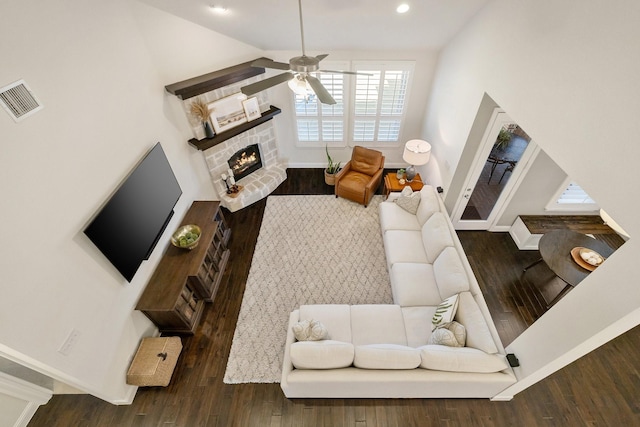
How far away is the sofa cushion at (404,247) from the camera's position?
4195 mm

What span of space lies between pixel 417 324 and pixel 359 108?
4210 millimetres

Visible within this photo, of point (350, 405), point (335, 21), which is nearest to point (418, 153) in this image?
point (335, 21)

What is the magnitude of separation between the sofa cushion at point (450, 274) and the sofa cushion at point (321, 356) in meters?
1.49

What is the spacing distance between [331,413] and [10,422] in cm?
344

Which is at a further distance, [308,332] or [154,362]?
[154,362]

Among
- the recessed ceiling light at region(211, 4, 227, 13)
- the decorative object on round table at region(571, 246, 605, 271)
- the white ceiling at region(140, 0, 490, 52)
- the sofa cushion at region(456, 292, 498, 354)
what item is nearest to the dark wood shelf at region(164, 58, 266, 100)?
the white ceiling at region(140, 0, 490, 52)

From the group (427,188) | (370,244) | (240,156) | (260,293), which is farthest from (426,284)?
(240,156)

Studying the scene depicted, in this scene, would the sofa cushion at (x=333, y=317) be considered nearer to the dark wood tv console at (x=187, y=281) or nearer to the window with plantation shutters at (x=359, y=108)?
the dark wood tv console at (x=187, y=281)

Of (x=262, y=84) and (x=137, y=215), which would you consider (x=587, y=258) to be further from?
(x=137, y=215)

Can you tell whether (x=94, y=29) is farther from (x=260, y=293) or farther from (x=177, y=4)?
(x=260, y=293)

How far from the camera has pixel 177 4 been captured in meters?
3.52

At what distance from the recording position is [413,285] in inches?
150

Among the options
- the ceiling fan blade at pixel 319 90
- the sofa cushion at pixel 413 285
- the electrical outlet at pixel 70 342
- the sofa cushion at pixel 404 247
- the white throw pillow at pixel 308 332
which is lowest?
the sofa cushion at pixel 413 285

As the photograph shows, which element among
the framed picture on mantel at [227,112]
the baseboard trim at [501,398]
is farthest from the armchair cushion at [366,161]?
the baseboard trim at [501,398]
